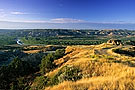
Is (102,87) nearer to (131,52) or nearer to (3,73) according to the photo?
(3,73)

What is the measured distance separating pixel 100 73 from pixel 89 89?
769cm

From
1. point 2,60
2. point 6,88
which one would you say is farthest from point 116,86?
point 2,60

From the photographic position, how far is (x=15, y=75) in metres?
33.6

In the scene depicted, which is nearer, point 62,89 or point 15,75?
point 62,89

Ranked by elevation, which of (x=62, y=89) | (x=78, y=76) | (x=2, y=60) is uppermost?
(x=62, y=89)

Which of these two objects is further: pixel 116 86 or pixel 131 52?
pixel 131 52

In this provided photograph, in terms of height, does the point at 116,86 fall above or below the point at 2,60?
above

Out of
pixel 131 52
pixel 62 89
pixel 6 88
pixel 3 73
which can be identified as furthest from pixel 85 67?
pixel 131 52

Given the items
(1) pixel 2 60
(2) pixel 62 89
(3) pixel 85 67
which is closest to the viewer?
(2) pixel 62 89

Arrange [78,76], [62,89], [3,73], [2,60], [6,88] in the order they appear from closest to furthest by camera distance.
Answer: [62,89], [78,76], [6,88], [3,73], [2,60]

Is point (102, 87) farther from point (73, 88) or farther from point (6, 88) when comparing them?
point (6, 88)

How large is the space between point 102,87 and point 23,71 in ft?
93.1

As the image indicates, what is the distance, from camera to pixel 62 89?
32.1ft

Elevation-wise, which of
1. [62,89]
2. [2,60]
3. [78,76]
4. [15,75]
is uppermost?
[62,89]
